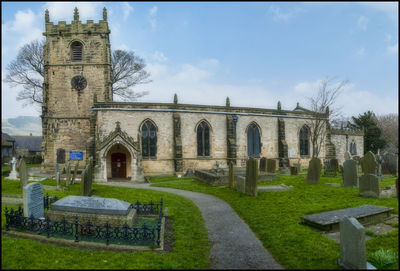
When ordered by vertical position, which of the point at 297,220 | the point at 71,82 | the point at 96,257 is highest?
the point at 71,82

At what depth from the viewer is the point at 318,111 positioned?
27531 millimetres

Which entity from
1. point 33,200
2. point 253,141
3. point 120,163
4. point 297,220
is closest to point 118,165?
point 120,163

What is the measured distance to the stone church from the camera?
22.6 metres

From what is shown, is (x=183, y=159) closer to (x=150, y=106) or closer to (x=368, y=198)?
(x=150, y=106)

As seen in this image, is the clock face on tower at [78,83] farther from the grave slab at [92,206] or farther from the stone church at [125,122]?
the grave slab at [92,206]

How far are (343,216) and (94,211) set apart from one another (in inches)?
287

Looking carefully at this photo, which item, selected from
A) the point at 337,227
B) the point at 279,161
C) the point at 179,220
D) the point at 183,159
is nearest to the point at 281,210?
the point at 337,227

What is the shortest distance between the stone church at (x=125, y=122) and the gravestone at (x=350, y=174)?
38.6 feet

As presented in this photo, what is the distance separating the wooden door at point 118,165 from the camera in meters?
21.8

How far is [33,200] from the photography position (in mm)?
7578

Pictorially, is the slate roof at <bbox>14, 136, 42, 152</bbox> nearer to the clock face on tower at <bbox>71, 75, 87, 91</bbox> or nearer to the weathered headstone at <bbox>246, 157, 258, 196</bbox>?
the clock face on tower at <bbox>71, 75, 87, 91</bbox>

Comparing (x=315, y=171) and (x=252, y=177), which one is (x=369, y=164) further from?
(x=252, y=177)

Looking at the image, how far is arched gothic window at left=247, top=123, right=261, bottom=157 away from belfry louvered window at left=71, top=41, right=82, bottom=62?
1840 centimetres

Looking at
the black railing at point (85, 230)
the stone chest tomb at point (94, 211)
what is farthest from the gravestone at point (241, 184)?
the black railing at point (85, 230)
